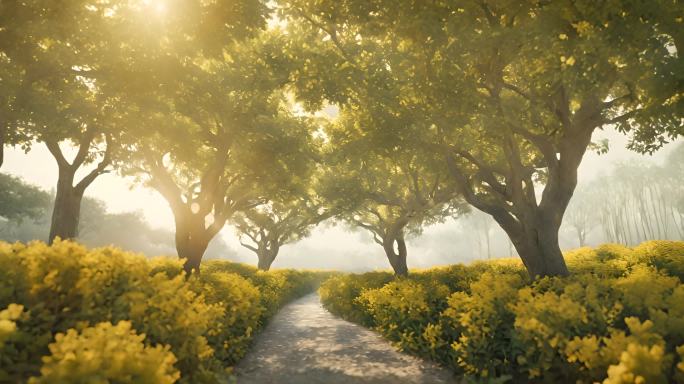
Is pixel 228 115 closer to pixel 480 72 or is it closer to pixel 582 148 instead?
pixel 480 72

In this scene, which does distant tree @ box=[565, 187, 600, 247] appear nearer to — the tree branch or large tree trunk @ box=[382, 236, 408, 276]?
large tree trunk @ box=[382, 236, 408, 276]

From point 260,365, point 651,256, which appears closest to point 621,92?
point 651,256

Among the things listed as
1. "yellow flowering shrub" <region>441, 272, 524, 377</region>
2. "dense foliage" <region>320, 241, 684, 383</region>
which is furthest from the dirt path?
"yellow flowering shrub" <region>441, 272, 524, 377</region>

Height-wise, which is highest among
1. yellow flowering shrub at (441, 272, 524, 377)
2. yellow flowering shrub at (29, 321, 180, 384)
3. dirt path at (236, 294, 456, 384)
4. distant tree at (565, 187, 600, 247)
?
distant tree at (565, 187, 600, 247)

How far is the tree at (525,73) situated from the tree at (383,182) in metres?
1.72

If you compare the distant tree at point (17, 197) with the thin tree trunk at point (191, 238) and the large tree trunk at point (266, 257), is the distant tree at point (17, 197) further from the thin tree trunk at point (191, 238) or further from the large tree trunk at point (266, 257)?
the thin tree trunk at point (191, 238)

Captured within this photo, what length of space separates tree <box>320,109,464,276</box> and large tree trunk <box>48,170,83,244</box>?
32.8ft

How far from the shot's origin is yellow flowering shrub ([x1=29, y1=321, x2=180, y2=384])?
98.2 inches

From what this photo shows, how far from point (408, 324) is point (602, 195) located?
116 m

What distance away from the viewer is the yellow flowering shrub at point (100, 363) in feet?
8.18

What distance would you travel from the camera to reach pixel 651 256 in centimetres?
1166

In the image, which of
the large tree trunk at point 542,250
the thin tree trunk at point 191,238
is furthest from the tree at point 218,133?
the large tree trunk at point 542,250

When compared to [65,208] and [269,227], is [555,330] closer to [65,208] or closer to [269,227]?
[65,208]

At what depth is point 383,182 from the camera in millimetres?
22109
